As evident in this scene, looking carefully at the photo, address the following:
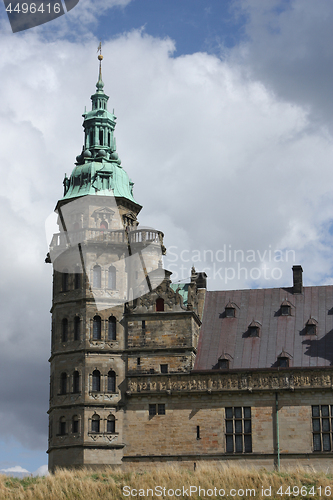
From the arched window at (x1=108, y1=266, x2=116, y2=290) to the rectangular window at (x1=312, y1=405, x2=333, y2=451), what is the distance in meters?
15.7

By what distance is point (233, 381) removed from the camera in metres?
56.6

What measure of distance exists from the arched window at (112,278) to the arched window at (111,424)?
8833 millimetres

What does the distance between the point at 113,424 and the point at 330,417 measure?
547 inches

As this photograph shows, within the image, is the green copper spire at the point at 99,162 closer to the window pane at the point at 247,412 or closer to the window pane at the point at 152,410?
the window pane at the point at 152,410

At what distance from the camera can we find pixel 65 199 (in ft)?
207

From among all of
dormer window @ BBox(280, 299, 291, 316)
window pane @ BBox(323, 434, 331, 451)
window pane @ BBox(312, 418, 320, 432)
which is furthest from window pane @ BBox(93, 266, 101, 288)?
window pane @ BBox(323, 434, 331, 451)

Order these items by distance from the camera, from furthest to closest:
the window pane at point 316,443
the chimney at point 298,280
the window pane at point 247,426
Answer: the chimney at point 298,280 < the window pane at point 247,426 < the window pane at point 316,443

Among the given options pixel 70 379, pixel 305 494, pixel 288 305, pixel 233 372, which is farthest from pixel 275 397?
pixel 305 494

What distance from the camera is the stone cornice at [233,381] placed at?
5569 cm

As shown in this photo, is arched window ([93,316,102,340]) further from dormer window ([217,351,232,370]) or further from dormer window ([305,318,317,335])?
dormer window ([305,318,317,335])

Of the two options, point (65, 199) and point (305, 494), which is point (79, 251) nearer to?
point (65, 199)

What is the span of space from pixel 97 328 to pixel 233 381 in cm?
983

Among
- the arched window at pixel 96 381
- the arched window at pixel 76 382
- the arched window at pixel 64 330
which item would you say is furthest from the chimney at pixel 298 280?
the arched window at pixel 76 382

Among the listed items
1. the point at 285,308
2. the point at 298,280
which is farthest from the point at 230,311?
the point at 298,280
